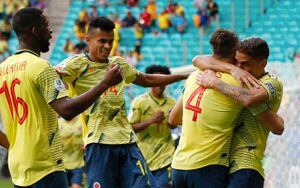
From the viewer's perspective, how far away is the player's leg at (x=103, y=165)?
857cm

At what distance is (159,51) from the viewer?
26.4m

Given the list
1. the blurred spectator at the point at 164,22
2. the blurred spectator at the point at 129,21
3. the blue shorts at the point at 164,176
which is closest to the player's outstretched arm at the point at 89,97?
the blue shorts at the point at 164,176

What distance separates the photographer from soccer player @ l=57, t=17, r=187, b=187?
Result: 859cm

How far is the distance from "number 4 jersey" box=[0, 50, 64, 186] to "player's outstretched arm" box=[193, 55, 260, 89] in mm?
1497

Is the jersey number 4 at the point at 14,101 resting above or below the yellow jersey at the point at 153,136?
above

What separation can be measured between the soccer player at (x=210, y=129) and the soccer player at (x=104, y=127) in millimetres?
1177

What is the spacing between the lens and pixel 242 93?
7074 millimetres

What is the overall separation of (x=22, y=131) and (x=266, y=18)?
1872 cm

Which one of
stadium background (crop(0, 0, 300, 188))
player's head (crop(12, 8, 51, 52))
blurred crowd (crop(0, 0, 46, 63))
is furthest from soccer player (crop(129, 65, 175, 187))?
blurred crowd (crop(0, 0, 46, 63))

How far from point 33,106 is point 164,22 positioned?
2047 centimetres

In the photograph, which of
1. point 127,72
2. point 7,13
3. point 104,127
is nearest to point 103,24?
point 127,72

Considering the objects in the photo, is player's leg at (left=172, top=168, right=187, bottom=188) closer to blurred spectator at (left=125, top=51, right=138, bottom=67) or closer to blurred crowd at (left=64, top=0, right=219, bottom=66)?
blurred crowd at (left=64, top=0, right=219, bottom=66)

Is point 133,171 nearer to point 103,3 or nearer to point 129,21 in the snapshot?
point 129,21

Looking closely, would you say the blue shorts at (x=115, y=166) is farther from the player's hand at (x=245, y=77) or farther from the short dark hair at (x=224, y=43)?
the player's hand at (x=245, y=77)
